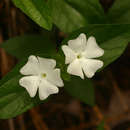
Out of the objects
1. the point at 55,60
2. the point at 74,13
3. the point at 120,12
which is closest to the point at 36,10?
the point at 55,60

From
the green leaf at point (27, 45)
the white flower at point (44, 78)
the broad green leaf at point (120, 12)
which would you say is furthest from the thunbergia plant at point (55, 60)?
the green leaf at point (27, 45)

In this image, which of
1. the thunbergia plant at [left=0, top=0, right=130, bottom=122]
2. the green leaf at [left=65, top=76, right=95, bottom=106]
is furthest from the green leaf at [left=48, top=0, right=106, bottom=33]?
the green leaf at [left=65, top=76, right=95, bottom=106]

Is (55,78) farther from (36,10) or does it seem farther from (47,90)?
(36,10)

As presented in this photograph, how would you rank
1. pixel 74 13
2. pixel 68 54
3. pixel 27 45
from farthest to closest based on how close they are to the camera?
pixel 27 45 → pixel 74 13 → pixel 68 54

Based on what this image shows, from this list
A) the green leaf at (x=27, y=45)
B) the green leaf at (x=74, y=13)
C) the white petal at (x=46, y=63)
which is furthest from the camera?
the green leaf at (x=27, y=45)

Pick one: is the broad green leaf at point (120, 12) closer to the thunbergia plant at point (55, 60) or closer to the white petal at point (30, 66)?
the thunbergia plant at point (55, 60)

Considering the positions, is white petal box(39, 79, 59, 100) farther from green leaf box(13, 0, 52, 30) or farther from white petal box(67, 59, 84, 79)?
green leaf box(13, 0, 52, 30)
